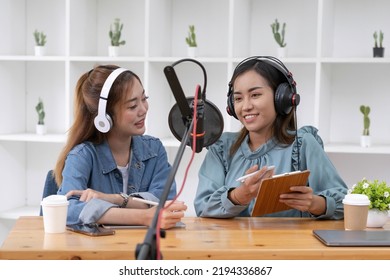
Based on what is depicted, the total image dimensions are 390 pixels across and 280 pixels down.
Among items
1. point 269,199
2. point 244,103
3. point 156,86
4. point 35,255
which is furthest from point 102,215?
point 156,86

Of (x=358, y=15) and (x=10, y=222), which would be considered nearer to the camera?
(x=358, y=15)

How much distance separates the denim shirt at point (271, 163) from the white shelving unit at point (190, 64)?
→ 1.09 metres

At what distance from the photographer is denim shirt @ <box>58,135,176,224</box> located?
220 centimetres

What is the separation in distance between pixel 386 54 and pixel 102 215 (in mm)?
2255

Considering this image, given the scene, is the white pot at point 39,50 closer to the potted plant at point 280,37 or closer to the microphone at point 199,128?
the potted plant at point 280,37

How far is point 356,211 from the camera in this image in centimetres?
194

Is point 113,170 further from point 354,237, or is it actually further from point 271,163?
point 354,237

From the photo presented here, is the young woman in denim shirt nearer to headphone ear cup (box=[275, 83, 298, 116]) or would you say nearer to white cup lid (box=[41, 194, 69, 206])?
white cup lid (box=[41, 194, 69, 206])

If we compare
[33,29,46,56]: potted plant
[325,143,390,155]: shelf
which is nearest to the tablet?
[325,143,390,155]: shelf

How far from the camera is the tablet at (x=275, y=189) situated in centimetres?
192

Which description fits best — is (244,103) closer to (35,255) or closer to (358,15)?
(35,255)

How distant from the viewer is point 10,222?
3990 mm

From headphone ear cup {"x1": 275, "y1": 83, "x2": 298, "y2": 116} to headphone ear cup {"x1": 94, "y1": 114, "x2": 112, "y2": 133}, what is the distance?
60 centimetres
